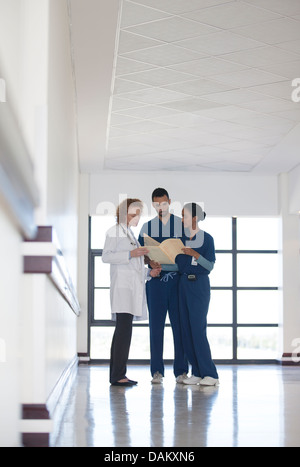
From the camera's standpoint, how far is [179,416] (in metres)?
3.62

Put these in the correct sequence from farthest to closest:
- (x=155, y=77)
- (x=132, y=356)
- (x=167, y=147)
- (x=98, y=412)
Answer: (x=132, y=356) < (x=167, y=147) < (x=155, y=77) < (x=98, y=412)

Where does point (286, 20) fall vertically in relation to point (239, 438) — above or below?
above

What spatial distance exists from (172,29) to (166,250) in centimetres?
162

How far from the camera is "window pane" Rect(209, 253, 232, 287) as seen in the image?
1056 centimetres

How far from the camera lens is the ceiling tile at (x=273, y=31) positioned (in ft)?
15.7

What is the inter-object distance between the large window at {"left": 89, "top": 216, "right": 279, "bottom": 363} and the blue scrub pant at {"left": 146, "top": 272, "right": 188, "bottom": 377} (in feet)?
15.5

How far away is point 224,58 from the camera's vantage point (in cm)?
549

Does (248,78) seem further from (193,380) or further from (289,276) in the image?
(289,276)

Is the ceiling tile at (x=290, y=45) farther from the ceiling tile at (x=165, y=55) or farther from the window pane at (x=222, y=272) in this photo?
the window pane at (x=222, y=272)

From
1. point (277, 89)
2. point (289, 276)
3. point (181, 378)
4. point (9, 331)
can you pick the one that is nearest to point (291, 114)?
point (277, 89)

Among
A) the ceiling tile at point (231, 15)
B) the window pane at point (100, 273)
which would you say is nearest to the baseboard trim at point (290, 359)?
the window pane at point (100, 273)

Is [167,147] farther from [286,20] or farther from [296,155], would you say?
[286,20]
